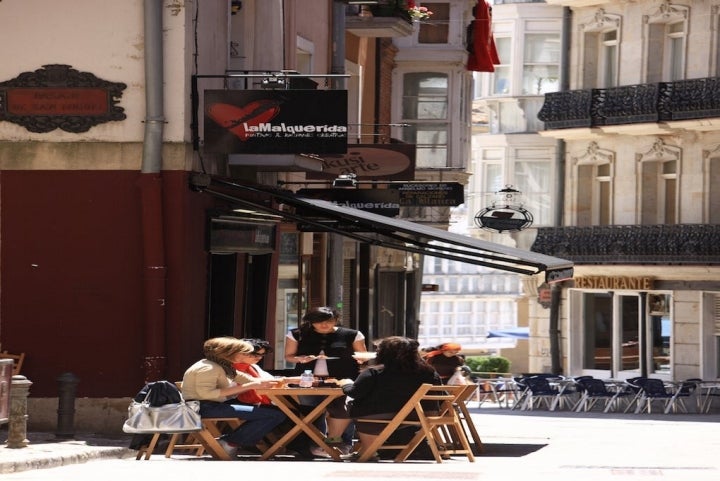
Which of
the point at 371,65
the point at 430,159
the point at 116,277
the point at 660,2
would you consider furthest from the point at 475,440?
the point at 660,2

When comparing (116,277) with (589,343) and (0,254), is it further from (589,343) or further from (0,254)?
(589,343)

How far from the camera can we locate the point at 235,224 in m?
23.5

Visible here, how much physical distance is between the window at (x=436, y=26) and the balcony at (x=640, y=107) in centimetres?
617

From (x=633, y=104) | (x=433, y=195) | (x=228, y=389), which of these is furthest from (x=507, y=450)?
(x=633, y=104)

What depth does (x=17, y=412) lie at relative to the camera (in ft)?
60.4

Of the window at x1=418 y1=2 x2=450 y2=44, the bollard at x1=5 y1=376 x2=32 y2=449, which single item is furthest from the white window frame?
the bollard at x1=5 y1=376 x2=32 y2=449

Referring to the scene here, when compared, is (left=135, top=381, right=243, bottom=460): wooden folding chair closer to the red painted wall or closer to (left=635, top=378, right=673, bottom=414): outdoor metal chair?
the red painted wall

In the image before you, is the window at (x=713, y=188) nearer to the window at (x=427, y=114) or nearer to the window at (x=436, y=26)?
the window at (x=427, y=114)

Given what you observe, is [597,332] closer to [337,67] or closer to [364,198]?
[337,67]

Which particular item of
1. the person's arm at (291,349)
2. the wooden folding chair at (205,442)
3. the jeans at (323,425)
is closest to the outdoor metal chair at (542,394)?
the person's arm at (291,349)

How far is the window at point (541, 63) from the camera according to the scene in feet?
→ 169

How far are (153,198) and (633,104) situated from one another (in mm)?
26453

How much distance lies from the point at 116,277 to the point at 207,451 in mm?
3121

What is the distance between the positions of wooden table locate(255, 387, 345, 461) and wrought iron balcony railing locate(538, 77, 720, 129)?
88.6ft
